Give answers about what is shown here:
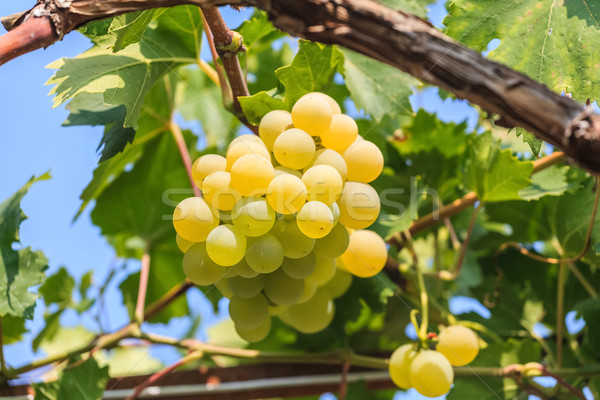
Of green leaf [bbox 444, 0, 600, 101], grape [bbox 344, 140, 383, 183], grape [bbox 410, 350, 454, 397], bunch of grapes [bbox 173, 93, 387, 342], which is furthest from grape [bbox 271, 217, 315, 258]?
green leaf [bbox 444, 0, 600, 101]

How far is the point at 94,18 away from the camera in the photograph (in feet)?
1.70

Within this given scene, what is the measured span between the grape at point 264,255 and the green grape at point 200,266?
5 centimetres

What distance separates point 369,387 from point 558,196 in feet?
1.52

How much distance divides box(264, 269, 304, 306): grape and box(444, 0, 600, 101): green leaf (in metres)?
0.39

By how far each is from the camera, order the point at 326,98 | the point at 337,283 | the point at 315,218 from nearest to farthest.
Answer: the point at 315,218, the point at 326,98, the point at 337,283

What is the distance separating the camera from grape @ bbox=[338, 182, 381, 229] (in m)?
0.70

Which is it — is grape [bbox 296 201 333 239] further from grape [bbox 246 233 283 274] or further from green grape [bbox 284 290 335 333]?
green grape [bbox 284 290 335 333]

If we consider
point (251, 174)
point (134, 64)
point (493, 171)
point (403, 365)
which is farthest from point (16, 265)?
point (493, 171)

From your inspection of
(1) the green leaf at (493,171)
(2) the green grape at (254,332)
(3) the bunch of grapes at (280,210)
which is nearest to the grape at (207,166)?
(3) the bunch of grapes at (280,210)

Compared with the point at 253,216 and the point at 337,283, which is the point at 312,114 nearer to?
the point at 253,216

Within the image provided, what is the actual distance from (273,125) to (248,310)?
0.78ft

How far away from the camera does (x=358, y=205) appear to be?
698 millimetres

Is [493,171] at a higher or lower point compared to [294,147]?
higher

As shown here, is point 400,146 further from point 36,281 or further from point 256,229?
point 36,281
